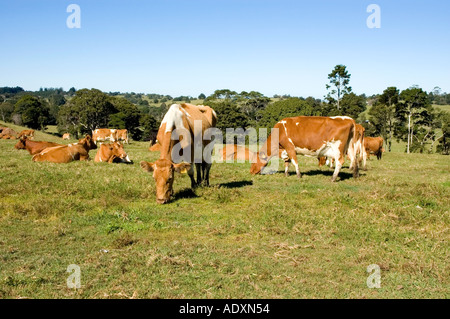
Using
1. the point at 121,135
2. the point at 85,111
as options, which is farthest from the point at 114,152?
the point at 85,111

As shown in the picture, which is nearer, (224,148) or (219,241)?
(219,241)

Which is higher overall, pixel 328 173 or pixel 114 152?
pixel 114 152

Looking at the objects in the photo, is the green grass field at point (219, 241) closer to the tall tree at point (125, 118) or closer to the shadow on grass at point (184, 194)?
the shadow on grass at point (184, 194)

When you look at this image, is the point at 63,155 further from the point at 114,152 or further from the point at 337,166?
the point at 337,166

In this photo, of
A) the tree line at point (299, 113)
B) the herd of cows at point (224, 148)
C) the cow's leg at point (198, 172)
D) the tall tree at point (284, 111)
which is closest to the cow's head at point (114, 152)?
the herd of cows at point (224, 148)

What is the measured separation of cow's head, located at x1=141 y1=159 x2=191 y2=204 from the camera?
896cm

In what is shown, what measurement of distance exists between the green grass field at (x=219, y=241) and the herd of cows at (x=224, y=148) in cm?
97

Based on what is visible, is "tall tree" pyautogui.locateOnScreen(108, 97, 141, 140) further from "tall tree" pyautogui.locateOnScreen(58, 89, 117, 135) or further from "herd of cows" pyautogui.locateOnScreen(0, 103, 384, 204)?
"herd of cows" pyautogui.locateOnScreen(0, 103, 384, 204)

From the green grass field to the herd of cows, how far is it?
975mm

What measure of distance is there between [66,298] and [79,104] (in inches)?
2650

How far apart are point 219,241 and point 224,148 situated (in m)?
14.9

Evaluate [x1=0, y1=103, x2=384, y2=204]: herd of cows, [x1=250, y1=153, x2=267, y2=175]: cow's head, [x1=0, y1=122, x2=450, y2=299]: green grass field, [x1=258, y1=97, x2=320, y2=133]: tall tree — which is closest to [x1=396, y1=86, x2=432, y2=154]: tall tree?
[x1=258, y1=97, x2=320, y2=133]: tall tree

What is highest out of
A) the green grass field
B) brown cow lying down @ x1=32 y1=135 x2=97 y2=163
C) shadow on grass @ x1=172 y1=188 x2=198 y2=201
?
brown cow lying down @ x1=32 y1=135 x2=97 y2=163

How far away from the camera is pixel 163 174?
29.4 ft
